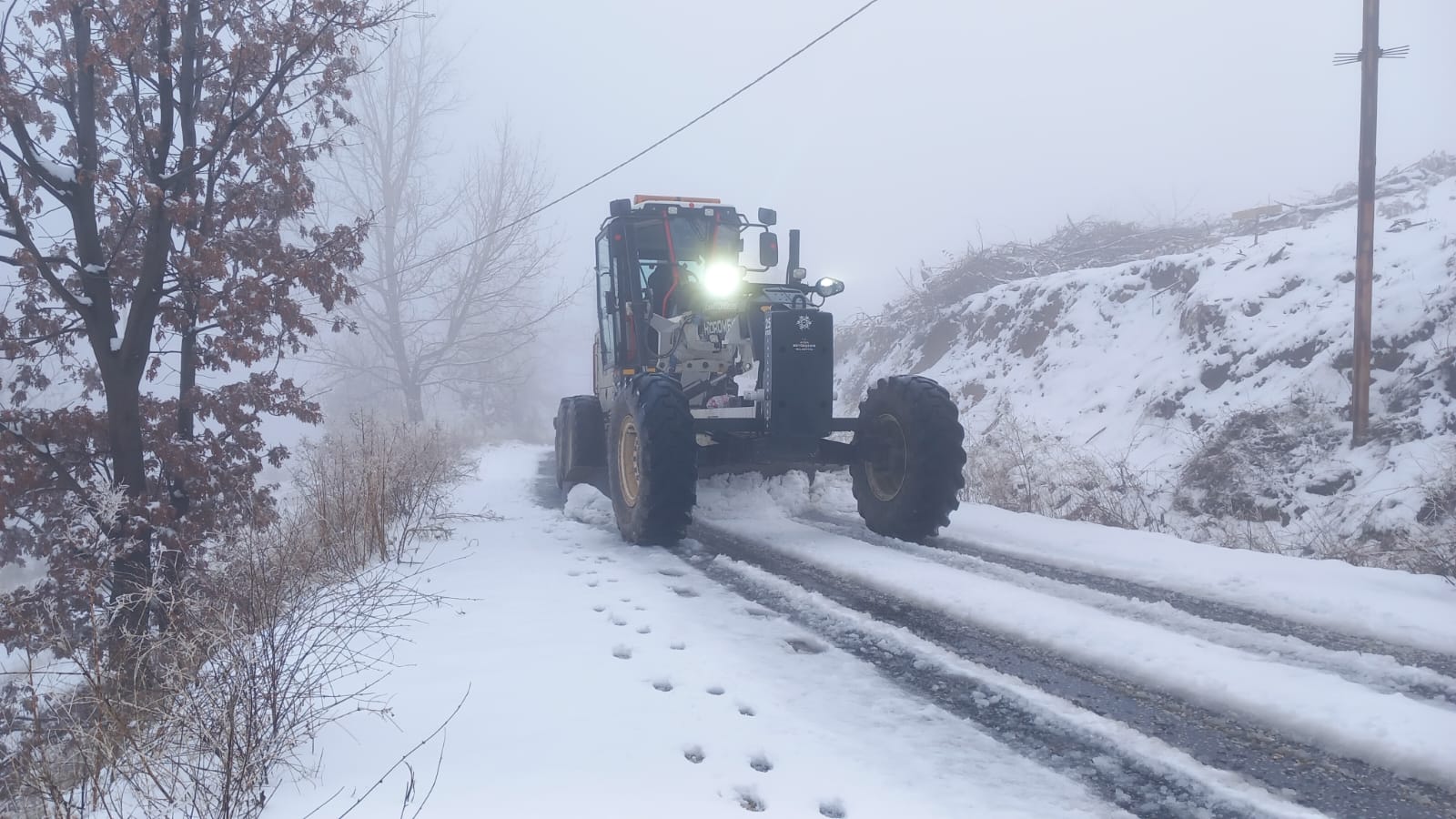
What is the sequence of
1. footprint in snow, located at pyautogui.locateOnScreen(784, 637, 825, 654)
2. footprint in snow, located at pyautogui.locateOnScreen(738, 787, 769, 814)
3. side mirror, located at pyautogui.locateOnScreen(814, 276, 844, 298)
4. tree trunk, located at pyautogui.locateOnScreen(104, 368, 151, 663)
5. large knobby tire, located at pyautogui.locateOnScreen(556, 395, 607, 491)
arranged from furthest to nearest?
large knobby tire, located at pyautogui.locateOnScreen(556, 395, 607, 491) → side mirror, located at pyautogui.locateOnScreen(814, 276, 844, 298) → tree trunk, located at pyautogui.locateOnScreen(104, 368, 151, 663) → footprint in snow, located at pyautogui.locateOnScreen(784, 637, 825, 654) → footprint in snow, located at pyautogui.locateOnScreen(738, 787, 769, 814)

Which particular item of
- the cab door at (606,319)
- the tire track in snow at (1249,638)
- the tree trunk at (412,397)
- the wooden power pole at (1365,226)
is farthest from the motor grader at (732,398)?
the tree trunk at (412,397)

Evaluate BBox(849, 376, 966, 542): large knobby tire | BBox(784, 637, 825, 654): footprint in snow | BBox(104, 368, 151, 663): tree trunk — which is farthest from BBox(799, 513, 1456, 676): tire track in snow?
BBox(104, 368, 151, 663): tree trunk

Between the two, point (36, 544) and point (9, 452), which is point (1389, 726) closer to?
point (9, 452)

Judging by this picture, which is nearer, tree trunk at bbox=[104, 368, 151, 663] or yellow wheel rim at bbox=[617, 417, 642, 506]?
tree trunk at bbox=[104, 368, 151, 663]

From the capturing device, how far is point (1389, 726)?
2.71 meters

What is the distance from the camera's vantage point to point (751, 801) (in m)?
2.35

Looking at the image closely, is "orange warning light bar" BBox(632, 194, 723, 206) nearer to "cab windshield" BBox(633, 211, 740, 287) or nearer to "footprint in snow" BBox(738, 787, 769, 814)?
"cab windshield" BBox(633, 211, 740, 287)

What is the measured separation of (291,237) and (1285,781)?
Answer: 98.4 ft

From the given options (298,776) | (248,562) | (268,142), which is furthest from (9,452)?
(298,776)

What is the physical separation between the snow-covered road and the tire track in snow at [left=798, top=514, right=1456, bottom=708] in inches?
0.6

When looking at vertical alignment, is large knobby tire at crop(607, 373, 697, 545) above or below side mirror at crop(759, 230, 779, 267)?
below

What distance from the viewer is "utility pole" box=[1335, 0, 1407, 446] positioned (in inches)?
302

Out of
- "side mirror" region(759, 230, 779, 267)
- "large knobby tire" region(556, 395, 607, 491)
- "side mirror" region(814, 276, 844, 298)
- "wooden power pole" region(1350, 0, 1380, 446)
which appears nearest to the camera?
"side mirror" region(814, 276, 844, 298)

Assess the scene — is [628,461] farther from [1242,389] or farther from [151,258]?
[1242,389]
